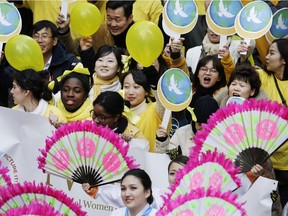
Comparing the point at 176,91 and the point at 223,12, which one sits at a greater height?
the point at 223,12

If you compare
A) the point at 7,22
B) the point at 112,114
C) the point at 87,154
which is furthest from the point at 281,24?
the point at 87,154

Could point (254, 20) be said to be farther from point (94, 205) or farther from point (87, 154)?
point (94, 205)

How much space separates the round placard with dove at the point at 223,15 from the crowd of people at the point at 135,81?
0.19 metres

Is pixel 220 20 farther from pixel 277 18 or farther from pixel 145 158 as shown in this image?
pixel 145 158

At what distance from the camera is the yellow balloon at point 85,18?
9828 millimetres

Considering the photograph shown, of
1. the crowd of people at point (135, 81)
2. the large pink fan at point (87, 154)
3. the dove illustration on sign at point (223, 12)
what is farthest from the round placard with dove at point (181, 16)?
the large pink fan at point (87, 154)

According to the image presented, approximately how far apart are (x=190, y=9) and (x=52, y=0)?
186 centimetres

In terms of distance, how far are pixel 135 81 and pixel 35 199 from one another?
7.37ft

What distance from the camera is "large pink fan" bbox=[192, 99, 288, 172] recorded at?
7766mm

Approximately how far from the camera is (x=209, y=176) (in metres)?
7.40

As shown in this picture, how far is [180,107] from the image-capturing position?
28.6 ft

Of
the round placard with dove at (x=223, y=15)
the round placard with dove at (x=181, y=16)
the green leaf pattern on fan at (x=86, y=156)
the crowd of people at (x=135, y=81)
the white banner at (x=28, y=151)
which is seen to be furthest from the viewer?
the round placard with dove at (x=223, y=15)

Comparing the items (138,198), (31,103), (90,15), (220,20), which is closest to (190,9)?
(220,20)

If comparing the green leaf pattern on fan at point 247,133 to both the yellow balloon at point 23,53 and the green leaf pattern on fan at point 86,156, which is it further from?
the yellow balloon at point 23,53
